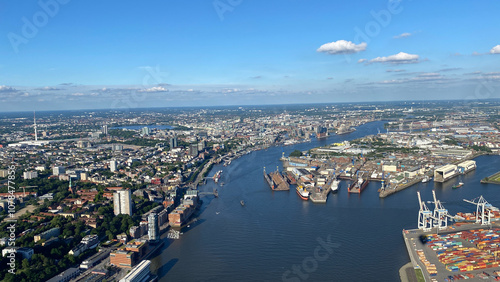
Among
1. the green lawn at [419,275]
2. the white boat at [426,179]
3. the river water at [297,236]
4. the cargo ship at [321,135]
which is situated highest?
the cargo ship at [321,135]

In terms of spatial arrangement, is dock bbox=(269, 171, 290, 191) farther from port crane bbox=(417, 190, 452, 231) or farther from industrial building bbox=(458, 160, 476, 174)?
industrial building bbox=(458, 160, 476, 174)

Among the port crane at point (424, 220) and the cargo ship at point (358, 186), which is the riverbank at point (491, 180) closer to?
the cargo ship at point (358, 186)

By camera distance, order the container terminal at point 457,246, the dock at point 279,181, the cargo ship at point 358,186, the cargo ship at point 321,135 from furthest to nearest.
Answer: the cargo ship at point 321,135 < the dock at point 279,181 < the cargo ship at point 358,186 < the container terminal at point 457,246

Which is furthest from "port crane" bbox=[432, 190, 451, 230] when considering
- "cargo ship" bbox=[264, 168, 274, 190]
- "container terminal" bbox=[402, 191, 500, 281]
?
"cargo ship" bbox=[264, 168, 274, 190]

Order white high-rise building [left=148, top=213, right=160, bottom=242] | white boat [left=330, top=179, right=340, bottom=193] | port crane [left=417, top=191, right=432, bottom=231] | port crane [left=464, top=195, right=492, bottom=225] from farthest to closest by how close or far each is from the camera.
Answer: white boat [left=330, top=179, right=340, bottom=193], port crane [left=464, top=195, right=492, bottom=225], port crane [left=417, top=191, right=432, bottom=231], white high-rise building [left=148, top=213, right=160, bottom=242]

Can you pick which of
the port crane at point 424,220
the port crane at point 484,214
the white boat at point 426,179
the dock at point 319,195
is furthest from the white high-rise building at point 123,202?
the white boat at point 426,179

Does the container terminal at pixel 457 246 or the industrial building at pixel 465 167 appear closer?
the container terminal at pixel 457 246

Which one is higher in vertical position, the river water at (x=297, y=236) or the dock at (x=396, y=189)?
the dock at (x=396, y=189)
